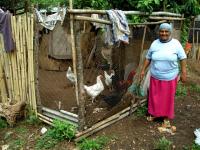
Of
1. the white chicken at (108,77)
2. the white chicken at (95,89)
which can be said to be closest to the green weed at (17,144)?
the white chicken at (95,89)

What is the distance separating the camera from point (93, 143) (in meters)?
5.04

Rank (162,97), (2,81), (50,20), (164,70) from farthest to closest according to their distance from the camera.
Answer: (50,20) < (2,81) < (162,97) < (164,70)

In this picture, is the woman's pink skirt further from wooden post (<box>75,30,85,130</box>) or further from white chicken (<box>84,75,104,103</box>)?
wooden post (<box>75,30,85,130</box>)

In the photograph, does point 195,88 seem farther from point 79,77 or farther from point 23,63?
point 23,63

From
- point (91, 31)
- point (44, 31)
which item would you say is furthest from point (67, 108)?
point (44, 31)

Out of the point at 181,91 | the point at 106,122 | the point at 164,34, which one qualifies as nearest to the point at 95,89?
the point at 106,122

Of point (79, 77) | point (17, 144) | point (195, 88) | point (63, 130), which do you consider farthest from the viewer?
point (195, 88)

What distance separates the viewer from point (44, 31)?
31.1ft

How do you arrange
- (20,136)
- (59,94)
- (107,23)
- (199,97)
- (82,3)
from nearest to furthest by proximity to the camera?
(107,23)
(20,136)
(59,94)
(199,97)
(82,3)

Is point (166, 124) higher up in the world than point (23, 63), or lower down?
lower down

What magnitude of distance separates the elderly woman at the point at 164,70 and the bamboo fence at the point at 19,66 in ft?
6.66

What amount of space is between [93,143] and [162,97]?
1.61 metres

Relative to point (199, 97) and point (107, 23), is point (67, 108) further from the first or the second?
point (199, 97)

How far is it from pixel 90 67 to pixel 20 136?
1.85m
